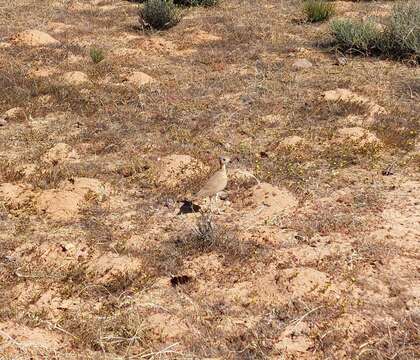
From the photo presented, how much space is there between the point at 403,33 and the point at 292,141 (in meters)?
4.62

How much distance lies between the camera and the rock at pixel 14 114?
8555mm

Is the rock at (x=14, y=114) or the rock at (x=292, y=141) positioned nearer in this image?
the rock at (x=292, y=141)

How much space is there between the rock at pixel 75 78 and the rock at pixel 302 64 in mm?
4159

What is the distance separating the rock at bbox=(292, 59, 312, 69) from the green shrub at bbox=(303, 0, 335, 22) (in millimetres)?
3408

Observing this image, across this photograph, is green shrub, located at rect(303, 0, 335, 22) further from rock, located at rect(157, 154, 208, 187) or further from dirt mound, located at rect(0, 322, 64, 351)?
dirt mound, located at rect(0, 322, 64, 351)

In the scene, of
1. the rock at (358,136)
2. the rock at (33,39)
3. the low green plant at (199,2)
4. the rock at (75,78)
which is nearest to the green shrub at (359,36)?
the rock at (358,136)

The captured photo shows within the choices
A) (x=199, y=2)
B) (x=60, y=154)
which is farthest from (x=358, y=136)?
(x=199, y=2)

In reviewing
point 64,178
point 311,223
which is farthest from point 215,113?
point 311,223

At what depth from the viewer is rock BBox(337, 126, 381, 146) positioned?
7.12 metres

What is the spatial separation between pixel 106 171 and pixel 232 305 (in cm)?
323

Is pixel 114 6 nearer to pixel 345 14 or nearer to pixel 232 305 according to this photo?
pixel 345 14

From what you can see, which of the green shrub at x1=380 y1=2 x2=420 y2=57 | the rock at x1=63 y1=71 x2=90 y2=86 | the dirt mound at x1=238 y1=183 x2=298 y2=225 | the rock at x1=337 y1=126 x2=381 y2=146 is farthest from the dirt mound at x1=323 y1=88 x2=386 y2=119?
the rock at x1=63 y1=71 x2=90 y2=86

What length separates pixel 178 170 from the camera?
6633mm

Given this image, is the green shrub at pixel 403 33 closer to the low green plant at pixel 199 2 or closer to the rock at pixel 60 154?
the low green plant at pixel 199 2
